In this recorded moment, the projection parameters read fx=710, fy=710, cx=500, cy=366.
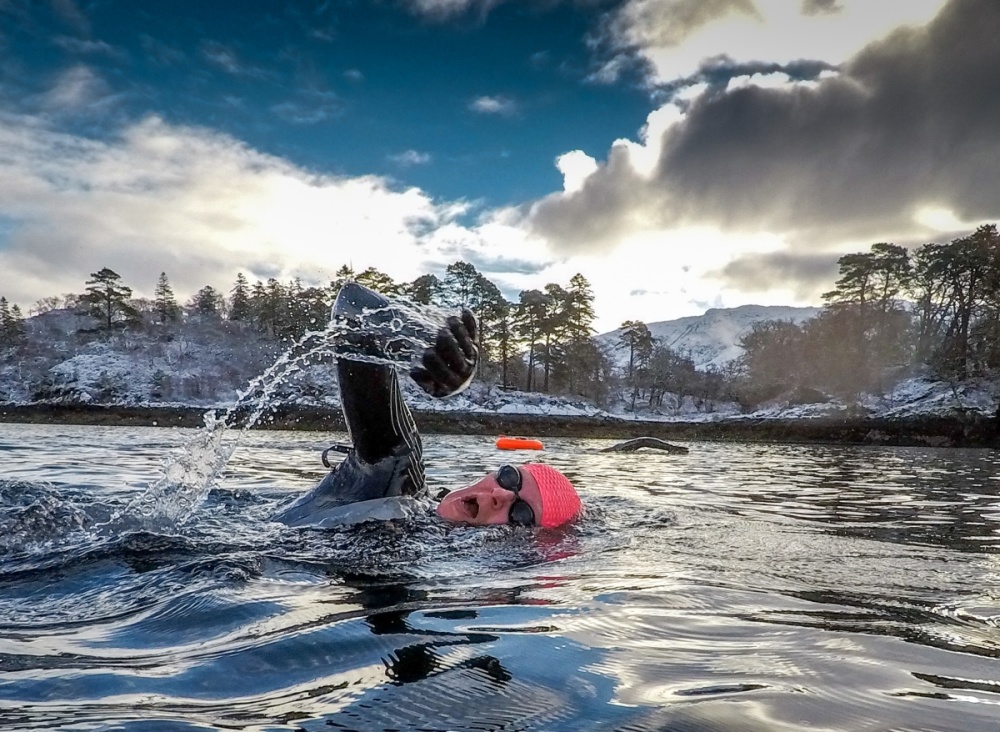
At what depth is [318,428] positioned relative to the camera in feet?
120

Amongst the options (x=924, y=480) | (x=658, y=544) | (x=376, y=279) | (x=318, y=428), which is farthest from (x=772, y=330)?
(x=658, y=544)

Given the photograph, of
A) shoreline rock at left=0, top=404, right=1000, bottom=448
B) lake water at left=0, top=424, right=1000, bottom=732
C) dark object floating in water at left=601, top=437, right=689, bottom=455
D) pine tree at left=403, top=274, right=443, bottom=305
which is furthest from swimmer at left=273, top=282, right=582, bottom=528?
pine tree at left=403, top=274, right=443, bottom=305

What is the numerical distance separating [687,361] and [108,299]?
58.6m

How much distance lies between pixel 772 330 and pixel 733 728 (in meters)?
71.8

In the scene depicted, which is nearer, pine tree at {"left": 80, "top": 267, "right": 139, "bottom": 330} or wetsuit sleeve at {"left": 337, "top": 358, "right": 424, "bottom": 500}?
wetsuit sleeve at {"left": 337, "top": 358, "right": 424, "bottom": 500}

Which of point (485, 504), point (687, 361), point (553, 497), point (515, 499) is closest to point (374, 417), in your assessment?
point (485, 504)

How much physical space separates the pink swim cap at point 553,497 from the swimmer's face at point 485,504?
5 cm

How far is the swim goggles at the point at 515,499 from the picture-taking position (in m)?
4.45

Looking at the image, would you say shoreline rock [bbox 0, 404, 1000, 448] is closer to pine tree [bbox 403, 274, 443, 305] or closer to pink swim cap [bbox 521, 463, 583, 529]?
pine tree [bbox 403, 274, 443, 305]

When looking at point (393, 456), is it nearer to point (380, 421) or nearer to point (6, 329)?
point (380, 421)

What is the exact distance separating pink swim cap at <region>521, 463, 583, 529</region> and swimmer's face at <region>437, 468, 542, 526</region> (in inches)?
2.1

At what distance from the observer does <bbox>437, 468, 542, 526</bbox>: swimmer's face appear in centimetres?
445

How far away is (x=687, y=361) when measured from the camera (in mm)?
73688

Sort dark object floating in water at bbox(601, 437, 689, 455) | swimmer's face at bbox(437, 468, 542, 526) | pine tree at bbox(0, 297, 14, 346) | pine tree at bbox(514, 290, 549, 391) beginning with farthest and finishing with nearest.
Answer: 1. pine tree at bbox(0, 297, 14, 346)
2. pine tree at bbox(514, 290, 549, 391)
3. dark object floating in water at bbox(601, 437, 689, 455)
4. swimmer's face at bbox(437, 468, 542, 526)
